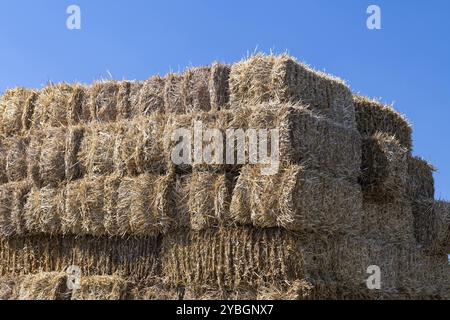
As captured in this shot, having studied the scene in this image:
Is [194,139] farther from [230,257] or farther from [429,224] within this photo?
[429,224]

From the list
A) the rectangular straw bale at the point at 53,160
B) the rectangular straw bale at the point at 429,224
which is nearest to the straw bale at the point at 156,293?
the rectangular straw bale at the point at 53,160

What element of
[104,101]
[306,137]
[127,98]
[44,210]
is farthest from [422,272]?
[44,210]

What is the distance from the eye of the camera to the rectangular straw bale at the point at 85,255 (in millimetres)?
8930

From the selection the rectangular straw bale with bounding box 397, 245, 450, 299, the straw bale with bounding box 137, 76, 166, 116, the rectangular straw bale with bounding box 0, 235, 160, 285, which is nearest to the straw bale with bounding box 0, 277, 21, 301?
the rectangular straw bale with bounding box 0, 235, 160, 285

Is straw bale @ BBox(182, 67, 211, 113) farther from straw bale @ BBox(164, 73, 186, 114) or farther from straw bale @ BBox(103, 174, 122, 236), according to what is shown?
straw bale @ BBox(103, 174, 122, 236)

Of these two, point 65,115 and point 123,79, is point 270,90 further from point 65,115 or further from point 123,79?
point 65,115

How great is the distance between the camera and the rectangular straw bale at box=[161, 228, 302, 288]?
795 centimetres

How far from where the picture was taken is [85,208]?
9148mm

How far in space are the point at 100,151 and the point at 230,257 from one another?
230 cm

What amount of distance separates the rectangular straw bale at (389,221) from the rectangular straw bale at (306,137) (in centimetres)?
91

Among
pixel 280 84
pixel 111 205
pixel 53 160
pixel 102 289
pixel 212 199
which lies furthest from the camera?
pixel 53 160

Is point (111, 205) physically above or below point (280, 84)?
below
